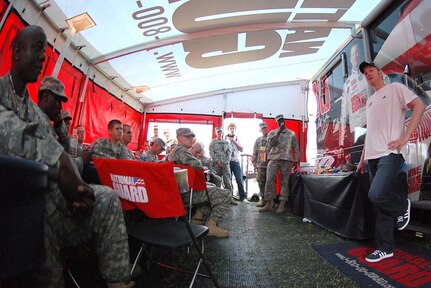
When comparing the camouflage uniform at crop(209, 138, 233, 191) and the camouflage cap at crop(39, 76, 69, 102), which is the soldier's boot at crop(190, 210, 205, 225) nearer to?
the camouflage cap at crop(39, 76, 69, 102)

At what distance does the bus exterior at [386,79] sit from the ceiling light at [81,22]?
145 inches

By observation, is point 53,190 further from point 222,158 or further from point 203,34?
point 222,158

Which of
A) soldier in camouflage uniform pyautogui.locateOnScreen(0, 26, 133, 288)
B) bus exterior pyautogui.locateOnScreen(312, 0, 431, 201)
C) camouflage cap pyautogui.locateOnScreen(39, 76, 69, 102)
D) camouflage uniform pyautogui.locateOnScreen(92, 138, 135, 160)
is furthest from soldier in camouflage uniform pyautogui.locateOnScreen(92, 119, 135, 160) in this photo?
bus exterior pyautogui.locateOnScreen(312, 0, 431, 201)

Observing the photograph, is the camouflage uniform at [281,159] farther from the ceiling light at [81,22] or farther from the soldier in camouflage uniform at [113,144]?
the ceiling light at [81,22]

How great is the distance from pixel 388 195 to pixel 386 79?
148 centimetres

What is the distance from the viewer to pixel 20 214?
0.46 meters

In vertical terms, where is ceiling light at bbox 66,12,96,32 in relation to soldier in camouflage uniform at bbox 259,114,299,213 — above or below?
above

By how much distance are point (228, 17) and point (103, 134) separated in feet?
11.8

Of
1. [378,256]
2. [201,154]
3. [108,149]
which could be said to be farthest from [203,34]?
[378,256]

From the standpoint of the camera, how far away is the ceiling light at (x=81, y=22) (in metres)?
3.11

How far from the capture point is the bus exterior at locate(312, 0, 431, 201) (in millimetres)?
2094

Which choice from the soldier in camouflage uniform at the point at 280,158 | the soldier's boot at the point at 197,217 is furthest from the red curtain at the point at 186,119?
the soldier's boot at the point at 197,217

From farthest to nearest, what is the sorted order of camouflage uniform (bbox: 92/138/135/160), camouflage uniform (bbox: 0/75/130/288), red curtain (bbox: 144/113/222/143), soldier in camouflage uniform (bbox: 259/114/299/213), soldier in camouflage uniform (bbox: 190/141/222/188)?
red curtain (bbox: 144/113/222/143) < soldier in camouflage uniform (bbox: 259/114/299/213) < soldier in camouflage uniform (bbox: 190/141/222/188) < camouflage uniform (bbox: 92/138/135/160) < camouflage uniform (bbox: 0/75/130/288)

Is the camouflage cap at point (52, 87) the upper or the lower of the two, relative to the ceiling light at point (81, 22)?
lower
